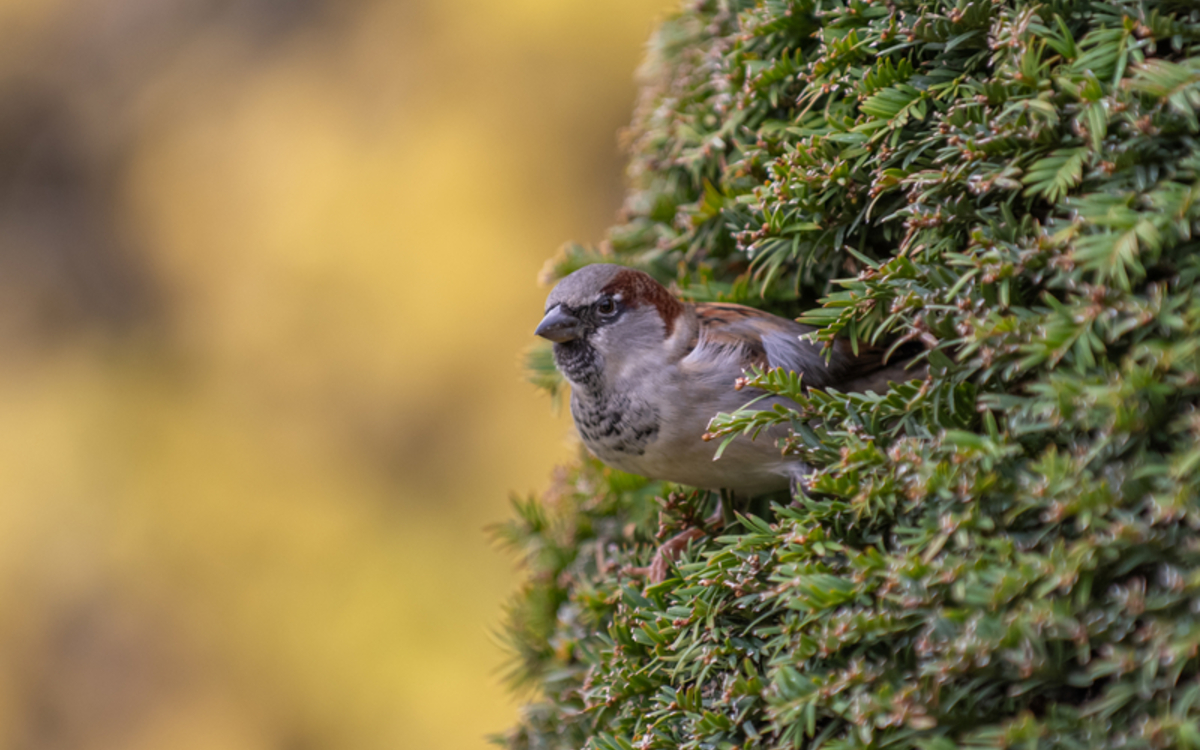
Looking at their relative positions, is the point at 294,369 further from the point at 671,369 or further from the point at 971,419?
the point at 971,419

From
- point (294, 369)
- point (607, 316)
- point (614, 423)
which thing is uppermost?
point (607, 316)

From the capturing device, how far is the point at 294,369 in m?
4.54

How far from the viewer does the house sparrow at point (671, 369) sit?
153 cm

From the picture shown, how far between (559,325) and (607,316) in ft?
0.30

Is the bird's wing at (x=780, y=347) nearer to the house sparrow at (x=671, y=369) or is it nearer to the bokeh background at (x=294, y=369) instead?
the house sparrow at (x=671, y=369)

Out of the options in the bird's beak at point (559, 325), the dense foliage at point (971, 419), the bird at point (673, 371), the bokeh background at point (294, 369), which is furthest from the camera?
the bokeh background at point (294, 369)

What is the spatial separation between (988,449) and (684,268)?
38.5 inches

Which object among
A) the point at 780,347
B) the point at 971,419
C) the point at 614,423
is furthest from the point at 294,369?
the point at 971,419

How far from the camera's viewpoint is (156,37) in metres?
4.94

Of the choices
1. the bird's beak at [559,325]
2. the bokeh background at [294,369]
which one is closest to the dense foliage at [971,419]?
the bird's beak at [559,325]

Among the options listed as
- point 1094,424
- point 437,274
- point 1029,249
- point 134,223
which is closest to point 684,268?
point 1029,249

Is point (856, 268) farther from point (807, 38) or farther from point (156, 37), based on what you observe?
point (156, 37)

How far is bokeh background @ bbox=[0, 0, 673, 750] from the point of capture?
14.1ft

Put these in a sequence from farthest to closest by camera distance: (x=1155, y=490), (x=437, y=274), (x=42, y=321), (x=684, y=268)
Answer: (x=42, y=321), (x=437, y=274), (x=684, y=268), (x=1155, y=490)
